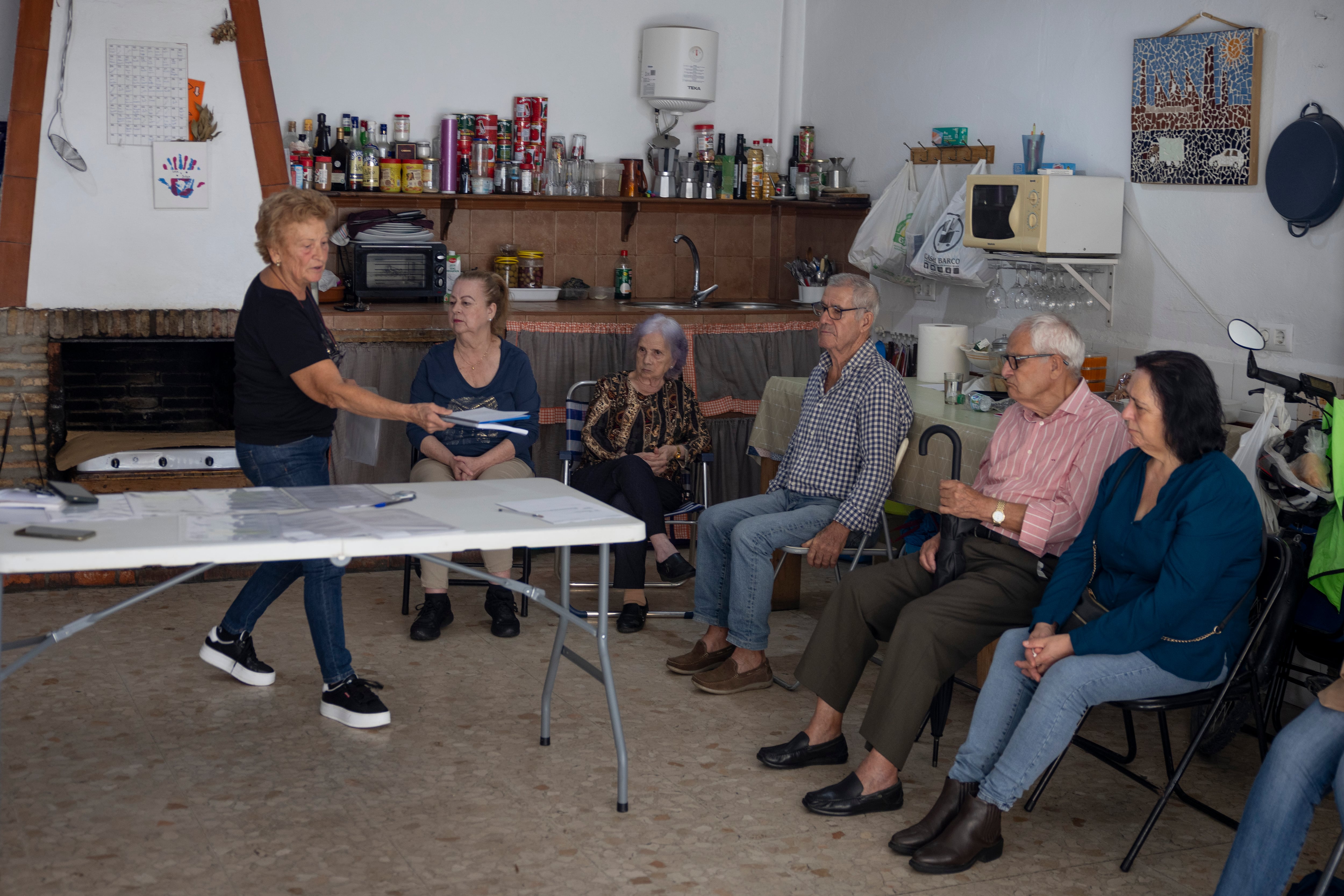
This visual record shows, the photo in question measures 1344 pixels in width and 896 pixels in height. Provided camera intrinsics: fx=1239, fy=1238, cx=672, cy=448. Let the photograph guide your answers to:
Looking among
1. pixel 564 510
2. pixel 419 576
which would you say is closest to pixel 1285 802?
pixel 564 510

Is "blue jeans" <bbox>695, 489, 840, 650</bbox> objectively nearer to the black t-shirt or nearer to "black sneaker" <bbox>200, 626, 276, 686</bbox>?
the black t-shirt

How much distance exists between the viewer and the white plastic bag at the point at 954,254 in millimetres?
4953

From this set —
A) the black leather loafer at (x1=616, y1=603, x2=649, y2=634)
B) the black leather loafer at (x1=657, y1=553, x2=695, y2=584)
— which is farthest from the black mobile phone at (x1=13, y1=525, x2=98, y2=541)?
the black leather loafer at (x1=657, y1=553, x2=695, y2=584)

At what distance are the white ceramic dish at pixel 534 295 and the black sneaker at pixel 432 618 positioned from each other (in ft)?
6.40

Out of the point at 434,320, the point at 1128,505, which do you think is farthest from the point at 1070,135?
the point at 434,320

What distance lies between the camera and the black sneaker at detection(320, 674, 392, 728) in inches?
136

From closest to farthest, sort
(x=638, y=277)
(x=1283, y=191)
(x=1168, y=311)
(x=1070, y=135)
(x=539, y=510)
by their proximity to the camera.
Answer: (x=539, y=510)
(x=1283, y=191)
(x=1168, y=311)
(x=1070, y=135)
(x=638, y=277)

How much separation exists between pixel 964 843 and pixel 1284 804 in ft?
2.22

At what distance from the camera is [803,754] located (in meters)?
3.27

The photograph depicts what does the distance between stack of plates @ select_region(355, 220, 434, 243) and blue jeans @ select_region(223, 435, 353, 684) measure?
213cm

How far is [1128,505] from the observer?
2.83m

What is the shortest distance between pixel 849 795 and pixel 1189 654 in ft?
2.80

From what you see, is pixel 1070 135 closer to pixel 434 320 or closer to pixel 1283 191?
pixel 1283 191

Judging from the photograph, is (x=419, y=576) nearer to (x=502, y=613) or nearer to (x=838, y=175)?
(x=502, y=613)
